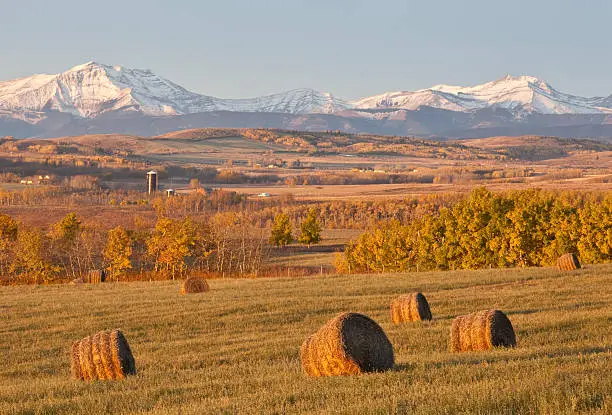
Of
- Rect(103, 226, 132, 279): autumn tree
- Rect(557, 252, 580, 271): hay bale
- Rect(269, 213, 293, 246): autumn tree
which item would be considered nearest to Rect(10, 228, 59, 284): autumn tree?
Rect(103, 226, 132, 279): autumn tree

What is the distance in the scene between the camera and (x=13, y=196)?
17162 centimetres

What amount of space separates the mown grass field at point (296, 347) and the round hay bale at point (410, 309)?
1.93ft

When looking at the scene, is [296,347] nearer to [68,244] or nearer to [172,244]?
[172,244]

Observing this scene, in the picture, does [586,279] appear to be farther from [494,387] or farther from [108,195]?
[108,195]

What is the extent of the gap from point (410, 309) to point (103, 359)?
1236cm

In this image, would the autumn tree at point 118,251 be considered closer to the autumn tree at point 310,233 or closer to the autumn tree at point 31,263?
the autumn tree at point 31,263

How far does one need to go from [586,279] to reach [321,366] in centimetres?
2682

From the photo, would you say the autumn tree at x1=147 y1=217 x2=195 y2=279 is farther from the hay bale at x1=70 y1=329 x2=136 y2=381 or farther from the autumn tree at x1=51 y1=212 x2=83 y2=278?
the hay bale at x1=70 y1=329 x2=136 y2=381

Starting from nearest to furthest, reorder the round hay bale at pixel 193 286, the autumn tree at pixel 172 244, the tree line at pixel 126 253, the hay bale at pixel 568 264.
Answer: the round hay bale at pixel 193 286 < the hay bale at pixel 568 264 < the autumn tree at pixel 172 244 < the tree line at pixel 126 253

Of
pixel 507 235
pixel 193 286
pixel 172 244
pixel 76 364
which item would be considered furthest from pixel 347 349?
pixel 172 244

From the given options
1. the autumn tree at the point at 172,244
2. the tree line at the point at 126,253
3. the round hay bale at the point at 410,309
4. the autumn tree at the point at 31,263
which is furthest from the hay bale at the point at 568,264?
the autumn tree at the point at 31,263

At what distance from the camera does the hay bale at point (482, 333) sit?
1994 centimetres

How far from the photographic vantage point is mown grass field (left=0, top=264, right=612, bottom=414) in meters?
12.6

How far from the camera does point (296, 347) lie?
2325cm
